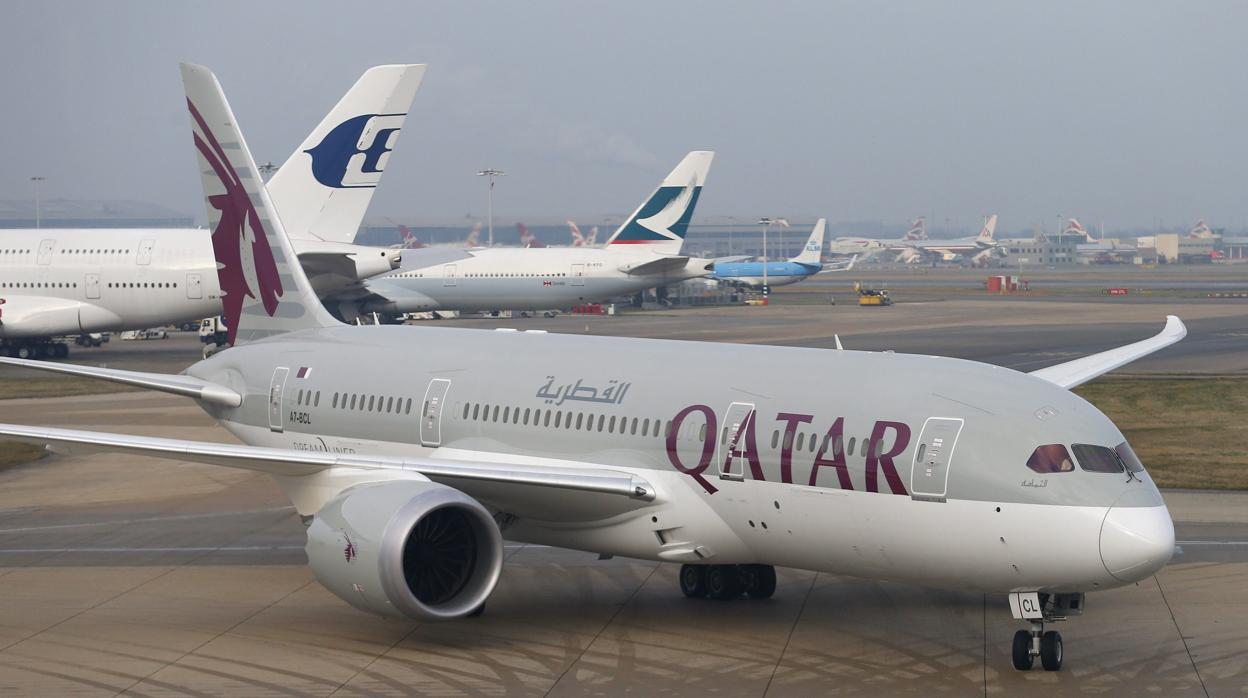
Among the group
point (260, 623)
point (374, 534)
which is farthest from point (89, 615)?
point (374, 534)

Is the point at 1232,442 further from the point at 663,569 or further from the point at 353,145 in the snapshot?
the point at 353,145

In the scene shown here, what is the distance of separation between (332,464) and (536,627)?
3760 mm

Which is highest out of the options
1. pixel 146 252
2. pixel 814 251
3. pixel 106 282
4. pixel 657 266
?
pixel 146 252

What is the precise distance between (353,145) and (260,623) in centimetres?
4110

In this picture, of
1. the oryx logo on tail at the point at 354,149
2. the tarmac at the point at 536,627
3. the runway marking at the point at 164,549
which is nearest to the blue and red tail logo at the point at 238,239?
the runway marking at the point at 164,549

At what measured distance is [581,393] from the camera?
2197cm

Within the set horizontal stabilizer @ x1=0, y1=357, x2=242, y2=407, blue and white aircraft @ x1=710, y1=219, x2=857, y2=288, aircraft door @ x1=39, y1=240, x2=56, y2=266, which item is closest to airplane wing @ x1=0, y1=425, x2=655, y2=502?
horizontal stabilizer @ x1=0, y1=357, x2=242, y2=407

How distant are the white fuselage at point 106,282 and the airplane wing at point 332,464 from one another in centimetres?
4790

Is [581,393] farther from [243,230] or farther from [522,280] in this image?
[522,280]

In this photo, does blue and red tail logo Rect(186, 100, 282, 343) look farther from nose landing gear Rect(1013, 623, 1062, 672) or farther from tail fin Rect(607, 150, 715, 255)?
tail fin Rect(607, 150, 715, 255)

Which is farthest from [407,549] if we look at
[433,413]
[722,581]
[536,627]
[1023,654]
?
[1023,654]

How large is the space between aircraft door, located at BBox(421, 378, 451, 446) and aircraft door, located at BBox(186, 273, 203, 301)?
4645 centimetres

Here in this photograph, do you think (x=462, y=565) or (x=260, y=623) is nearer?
(x=462, y=565)

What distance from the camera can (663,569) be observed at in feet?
81.9
